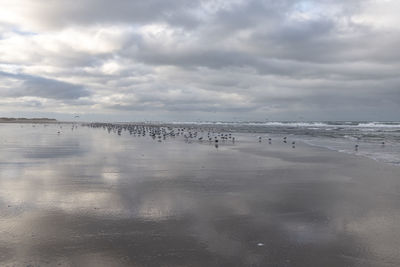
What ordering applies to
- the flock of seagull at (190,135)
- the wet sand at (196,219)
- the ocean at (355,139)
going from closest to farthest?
1. the wet sand at (196,219)
2. the ocean at (355,139)
3. the flock of seagull at (190,135)

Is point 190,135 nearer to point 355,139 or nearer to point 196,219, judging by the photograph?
point 355,139

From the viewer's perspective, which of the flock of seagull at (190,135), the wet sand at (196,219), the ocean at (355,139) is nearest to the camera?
the wet sand at (196,219)

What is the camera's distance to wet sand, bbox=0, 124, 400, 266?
6.38 meters

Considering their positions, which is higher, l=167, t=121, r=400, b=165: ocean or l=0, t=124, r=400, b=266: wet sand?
l=167, t=121, r=400, b=165: ocean

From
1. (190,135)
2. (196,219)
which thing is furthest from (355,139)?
(196,219)

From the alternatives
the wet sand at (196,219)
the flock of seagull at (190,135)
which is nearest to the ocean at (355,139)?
the flock of seagull at (190,135)

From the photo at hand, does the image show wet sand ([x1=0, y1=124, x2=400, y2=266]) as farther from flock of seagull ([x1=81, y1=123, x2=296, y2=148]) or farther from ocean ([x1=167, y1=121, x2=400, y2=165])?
flock of seagull ([x1=81, y1=123, x2=296, y2=148])

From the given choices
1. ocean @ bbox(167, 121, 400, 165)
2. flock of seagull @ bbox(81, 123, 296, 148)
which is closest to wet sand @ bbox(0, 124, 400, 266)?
ocean @ bbox(167, 121, 400, 165)

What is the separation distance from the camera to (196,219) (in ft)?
28.2

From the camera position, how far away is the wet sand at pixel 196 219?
6.38 m

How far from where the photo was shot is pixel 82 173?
1530 centimetres

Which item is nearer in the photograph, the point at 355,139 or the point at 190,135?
the point at 355,139

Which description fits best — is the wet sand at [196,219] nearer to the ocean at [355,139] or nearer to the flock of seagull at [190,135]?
the ocean at [355,139]

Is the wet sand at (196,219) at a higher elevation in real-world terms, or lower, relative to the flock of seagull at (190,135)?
lower
